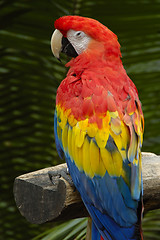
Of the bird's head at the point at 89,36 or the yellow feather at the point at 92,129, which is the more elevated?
the bird's head at the point at 89,36

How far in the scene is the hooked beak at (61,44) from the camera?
137cm

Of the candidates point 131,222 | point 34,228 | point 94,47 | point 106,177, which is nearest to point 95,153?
point 106,177

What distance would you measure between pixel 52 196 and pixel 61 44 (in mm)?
515

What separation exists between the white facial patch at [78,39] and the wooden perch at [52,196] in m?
0.39

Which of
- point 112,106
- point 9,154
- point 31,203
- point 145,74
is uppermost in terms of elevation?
point 112,106

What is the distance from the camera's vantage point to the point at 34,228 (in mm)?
1788

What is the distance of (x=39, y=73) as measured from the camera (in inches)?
66.6

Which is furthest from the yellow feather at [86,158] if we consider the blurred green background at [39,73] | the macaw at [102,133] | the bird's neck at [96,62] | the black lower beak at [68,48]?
the blurred green background at [39,73]

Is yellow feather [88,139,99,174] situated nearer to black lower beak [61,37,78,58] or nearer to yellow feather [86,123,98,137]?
yellow feather [86,123,98,137]

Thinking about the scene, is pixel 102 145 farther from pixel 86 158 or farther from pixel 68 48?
pixel 68 48

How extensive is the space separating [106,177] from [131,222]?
0.43 ft

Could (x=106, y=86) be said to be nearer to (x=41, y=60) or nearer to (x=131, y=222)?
(x=131, y=222)

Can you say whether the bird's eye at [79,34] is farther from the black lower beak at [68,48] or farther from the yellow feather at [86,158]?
the yellow feather at [86,158]

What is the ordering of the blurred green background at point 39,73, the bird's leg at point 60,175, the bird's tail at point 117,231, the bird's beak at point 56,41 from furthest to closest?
1. the blurred green background at point 39,73
2. the bird's beak at point 56,41
3. the bird's leg at point 60,175
4. the bird's tail at point 117,231
